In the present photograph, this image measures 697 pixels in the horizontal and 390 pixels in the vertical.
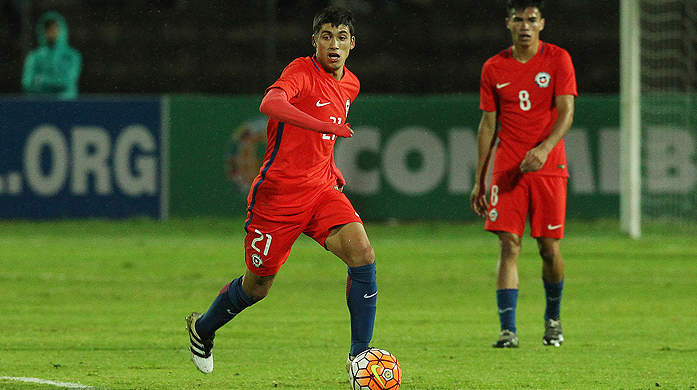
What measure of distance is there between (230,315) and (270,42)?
40.1 ft

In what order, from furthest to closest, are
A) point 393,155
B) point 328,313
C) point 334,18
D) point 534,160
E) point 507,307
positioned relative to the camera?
1. point 393,155
2. point 328,313
3. point 507,307
4. point 534,160
5. point 334,18

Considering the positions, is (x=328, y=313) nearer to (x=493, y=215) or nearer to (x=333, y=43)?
(x=493, y=215)

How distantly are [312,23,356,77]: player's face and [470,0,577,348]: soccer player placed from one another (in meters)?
1.55

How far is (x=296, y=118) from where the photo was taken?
516cm

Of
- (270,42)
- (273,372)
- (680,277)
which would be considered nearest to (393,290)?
(680,277)

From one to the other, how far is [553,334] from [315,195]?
80.3 inches

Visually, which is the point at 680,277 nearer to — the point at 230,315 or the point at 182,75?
the point at 230,315

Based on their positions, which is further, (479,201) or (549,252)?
(479,201)

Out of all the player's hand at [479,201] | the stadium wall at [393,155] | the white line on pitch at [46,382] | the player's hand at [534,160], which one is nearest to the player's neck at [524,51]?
the player's hand at [534,160]

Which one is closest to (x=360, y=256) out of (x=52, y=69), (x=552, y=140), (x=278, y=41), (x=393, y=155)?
(x=552, y=140)

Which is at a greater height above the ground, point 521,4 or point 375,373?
point 521,4

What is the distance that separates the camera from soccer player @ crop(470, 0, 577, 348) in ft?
22.5

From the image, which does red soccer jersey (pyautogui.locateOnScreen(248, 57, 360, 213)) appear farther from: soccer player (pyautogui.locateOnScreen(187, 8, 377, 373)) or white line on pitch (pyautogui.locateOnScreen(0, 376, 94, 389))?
white line on pitch (pyautogui.locateOnScreen(0, 376, 94, 389))

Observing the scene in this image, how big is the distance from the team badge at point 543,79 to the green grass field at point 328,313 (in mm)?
1550
